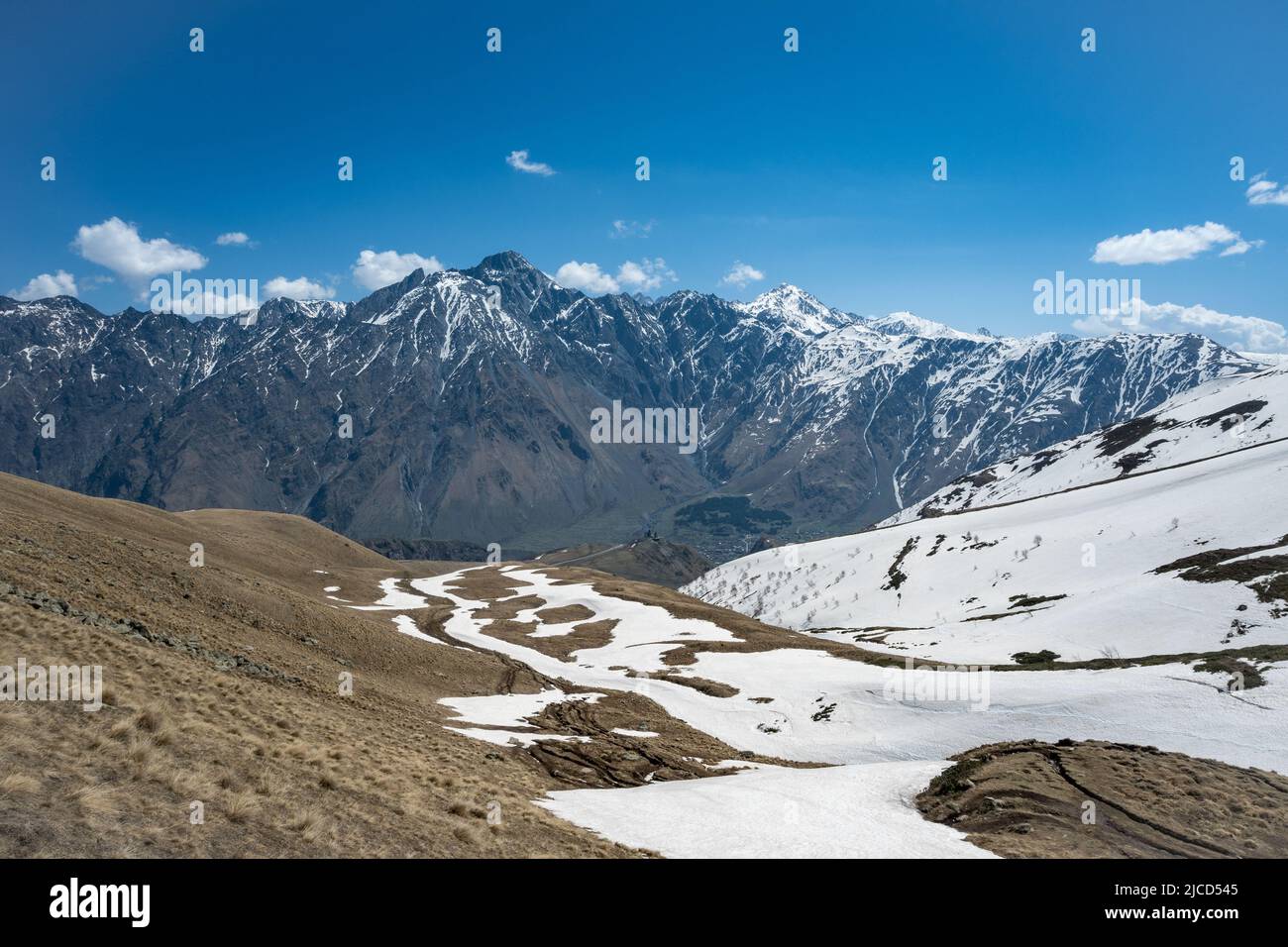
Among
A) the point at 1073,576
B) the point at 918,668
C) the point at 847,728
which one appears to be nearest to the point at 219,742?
the point at 847,728

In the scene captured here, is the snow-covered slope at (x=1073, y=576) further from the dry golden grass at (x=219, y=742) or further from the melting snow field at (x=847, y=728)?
the dry golden grass at (x=219, y=742)

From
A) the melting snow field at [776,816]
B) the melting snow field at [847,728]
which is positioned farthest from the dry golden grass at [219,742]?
the melting snow field at [847,728]

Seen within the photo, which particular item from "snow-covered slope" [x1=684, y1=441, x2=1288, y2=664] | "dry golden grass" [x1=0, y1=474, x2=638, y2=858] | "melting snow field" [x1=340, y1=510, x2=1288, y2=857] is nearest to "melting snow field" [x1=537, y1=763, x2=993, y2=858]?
"melting snow field" [x1=340, y1=510, x2=1288, y2=857]

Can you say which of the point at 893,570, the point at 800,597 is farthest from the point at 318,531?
the point at 893,570

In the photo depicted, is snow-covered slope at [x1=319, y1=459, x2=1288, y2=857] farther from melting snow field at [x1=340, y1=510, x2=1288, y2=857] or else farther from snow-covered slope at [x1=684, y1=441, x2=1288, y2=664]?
snow-covered slope at [x1=684, y1=441, x2=1288, y2=664]

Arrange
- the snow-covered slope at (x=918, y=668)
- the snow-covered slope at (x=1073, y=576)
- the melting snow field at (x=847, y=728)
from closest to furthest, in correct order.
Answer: the melting snow field at (x=847, y=728), the snow-covered slope at (x=918, y=668), the snow-covered slope at (x=1073, y=576)

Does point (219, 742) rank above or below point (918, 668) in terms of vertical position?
above

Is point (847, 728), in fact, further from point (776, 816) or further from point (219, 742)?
point (219, 742)
